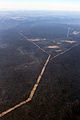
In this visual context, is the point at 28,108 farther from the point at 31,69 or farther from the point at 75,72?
the point at 75,72

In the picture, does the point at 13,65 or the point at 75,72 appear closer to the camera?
the point at 75,72

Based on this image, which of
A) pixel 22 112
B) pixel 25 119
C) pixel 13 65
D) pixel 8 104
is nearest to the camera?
pixel 25 119

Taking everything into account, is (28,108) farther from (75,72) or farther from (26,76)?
(75,72)

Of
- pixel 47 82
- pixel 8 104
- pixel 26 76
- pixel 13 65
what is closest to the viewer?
pixel 8 104

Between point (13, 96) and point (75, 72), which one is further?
point (75, 72)

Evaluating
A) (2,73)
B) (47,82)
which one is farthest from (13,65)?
(47,82)

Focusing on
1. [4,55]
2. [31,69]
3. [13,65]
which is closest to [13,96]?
[31,69]

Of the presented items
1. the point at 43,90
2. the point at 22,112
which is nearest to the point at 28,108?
the point at 22,112

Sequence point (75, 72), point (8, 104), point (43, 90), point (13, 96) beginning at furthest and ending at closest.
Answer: point (75, 72) < point (43, 90) < point (13, 96) < point (8, 104)

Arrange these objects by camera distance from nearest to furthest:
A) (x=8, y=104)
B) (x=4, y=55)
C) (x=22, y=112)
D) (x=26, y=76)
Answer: (x=22, y=112) < (x=8, y=104) < (x=26, y=76) < (x=4, y=55)
